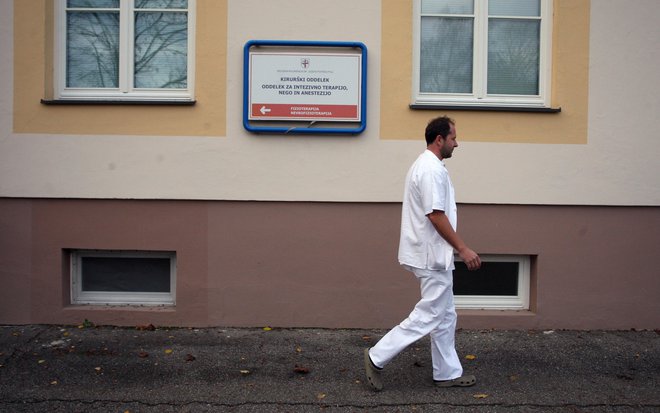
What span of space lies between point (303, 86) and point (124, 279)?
2.64m

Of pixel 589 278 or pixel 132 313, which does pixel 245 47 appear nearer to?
pixel 132 313

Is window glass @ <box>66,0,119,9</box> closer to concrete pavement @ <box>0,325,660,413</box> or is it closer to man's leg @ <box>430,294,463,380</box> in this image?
concrete pavement @ <box>0,325,660,413</box>

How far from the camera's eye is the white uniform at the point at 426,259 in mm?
4512

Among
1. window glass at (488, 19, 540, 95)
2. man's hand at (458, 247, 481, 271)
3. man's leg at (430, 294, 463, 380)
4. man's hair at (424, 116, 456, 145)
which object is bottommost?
man's leg at (430, 294, 463, 380)

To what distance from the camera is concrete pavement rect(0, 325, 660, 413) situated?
4520mm

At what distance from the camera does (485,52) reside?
631 cm

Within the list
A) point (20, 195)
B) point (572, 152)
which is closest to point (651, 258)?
point (572, 152)

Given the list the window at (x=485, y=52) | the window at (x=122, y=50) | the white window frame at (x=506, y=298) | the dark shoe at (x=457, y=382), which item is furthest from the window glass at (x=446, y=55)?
the dark shoe at (x=457, y=382)

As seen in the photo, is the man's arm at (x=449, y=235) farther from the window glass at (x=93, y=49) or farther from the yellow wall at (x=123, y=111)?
the window glass at (x=93, y=49)

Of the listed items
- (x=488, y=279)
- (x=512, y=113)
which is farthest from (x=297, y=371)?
(x=512, y=113)

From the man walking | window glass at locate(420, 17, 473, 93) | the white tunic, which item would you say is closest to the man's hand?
the man walking

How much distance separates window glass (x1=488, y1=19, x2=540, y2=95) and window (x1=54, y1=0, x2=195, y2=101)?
302 cm

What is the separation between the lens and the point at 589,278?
6.23m

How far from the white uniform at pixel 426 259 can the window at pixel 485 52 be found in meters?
1.94
